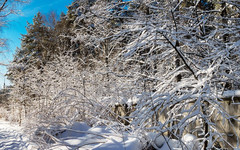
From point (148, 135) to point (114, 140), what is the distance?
0.46 m

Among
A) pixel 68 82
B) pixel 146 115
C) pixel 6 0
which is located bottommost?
pixel 146 115

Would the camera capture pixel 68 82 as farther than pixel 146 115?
Yes

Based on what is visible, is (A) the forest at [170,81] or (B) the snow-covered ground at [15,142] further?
(B) the snow-covered ground at [15,142]

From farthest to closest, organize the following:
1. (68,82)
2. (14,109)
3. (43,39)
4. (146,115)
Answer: (43,39) < (14,109) < (68,82) < (146,115)

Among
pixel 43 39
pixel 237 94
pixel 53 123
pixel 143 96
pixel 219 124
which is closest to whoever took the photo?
pixel 143 96

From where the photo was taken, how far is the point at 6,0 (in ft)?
30.4

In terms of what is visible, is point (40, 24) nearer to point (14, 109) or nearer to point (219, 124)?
point (14, 109)

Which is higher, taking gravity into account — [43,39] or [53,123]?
[43,39]

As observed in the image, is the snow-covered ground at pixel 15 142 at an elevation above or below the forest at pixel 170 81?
below

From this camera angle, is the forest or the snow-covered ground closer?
the forest

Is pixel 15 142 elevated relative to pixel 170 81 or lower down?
lower down

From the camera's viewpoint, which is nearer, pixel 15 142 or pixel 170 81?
pixel 170 81

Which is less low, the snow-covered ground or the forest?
the forest

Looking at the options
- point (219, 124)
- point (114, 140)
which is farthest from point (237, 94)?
point (114, 140)
